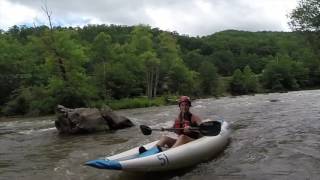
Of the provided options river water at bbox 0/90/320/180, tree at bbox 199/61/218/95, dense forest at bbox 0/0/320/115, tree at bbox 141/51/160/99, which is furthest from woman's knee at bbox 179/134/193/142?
tree at bbox 199/61/218/95

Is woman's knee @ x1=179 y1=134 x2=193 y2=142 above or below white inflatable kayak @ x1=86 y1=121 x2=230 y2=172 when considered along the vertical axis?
above

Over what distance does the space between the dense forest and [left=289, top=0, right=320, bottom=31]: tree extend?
388 millimetres

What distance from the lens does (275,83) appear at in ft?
280

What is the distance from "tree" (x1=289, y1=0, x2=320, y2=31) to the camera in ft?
76.1

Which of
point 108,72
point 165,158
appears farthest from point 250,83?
point 165,158

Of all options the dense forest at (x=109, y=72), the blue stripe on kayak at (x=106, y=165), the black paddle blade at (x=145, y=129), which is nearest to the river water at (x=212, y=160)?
the blue stripe on kayak at (x=106, y=165)

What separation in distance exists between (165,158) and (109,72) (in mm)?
44973

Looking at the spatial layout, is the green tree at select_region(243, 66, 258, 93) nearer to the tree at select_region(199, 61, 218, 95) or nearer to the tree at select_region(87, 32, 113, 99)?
the tree at select_region(199, 61, 218, 95)

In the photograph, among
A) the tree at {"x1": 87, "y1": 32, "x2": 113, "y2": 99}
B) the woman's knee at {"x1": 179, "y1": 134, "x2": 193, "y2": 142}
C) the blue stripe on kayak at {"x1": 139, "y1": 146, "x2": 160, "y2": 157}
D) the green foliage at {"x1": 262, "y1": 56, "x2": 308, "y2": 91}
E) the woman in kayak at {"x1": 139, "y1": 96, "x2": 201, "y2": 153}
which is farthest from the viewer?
the green foliage at {"x1": 262, "y1": 56, "x2": 308, "y2": 91}

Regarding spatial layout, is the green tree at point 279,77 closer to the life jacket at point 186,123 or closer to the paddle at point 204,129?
the paddle at point 204,129

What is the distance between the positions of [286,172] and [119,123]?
1241 cm

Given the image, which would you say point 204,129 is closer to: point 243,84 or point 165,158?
point 165,158

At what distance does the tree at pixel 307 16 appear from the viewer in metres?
23.2

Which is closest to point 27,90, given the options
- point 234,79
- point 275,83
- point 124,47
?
point 124,47
